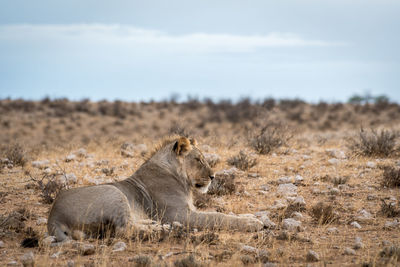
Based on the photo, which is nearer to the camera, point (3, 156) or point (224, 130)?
point (3, 156)

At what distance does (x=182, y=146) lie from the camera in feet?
24.1

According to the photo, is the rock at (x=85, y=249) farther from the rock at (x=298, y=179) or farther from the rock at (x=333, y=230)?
the rock at (x=298, y=179)

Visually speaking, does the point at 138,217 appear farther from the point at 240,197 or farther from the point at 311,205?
the point at 311,205

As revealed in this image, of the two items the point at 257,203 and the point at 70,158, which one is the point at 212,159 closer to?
the point at 257,203

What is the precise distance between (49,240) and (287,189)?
4950 millimetres

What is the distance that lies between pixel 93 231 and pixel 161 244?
949mm

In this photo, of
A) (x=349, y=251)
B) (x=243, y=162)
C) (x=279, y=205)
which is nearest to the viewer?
(x=349, y=251)

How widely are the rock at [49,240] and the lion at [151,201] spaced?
0.18 ft

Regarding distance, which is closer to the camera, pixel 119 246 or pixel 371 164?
pixel 119 246

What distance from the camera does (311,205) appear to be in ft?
26.9

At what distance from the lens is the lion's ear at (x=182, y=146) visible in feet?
23.7

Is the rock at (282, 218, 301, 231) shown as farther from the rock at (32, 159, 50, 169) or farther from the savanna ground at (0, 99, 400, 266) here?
the rock at (32, 159, 50, 169)

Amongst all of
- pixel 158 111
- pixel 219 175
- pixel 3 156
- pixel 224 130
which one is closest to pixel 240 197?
pixel 219 175

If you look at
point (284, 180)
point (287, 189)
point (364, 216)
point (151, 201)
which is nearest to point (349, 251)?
point (364, 216)
